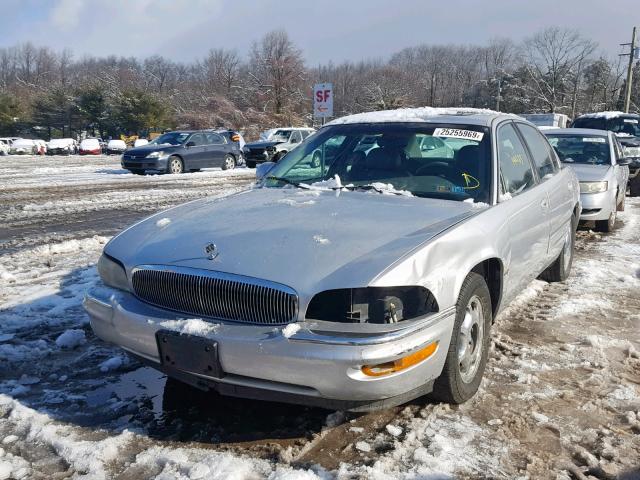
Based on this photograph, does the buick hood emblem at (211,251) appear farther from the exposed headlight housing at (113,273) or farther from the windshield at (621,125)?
the windshield at (621,125)

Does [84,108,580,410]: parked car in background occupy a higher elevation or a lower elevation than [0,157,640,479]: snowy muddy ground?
higher

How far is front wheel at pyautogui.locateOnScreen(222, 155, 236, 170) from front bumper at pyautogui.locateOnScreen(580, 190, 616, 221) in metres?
16.0

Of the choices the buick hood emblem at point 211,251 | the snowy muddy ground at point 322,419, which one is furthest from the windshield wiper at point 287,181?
the snowy muddy ground at point 322,419

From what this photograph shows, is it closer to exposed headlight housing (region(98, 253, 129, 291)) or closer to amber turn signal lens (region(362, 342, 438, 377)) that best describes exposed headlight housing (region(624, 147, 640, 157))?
amber turn signal lens (region(362, 342, 438, 377))

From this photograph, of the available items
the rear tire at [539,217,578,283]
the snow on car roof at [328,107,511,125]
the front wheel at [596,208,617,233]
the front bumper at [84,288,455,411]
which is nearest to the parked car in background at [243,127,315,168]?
the front wheel at [596,208,617,233]

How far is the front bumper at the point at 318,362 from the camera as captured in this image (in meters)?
2.55

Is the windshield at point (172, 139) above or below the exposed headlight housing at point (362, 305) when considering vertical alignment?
above

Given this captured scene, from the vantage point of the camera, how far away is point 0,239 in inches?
315

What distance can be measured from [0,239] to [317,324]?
271 inches

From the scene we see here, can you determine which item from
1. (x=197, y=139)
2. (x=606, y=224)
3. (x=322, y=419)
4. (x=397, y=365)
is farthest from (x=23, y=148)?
Answer: (x=397, y=365)

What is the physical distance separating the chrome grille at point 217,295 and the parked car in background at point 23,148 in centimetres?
4443

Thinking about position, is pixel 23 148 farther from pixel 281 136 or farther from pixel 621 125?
pixel 621 125

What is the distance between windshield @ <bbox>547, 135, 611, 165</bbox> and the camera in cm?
962

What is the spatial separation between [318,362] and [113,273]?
4.72ft
